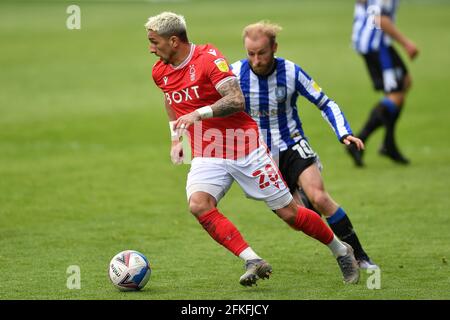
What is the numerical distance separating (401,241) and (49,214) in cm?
401

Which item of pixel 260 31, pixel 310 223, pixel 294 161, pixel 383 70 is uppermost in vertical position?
pixel 260 31

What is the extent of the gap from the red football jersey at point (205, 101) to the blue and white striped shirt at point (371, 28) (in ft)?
24.0

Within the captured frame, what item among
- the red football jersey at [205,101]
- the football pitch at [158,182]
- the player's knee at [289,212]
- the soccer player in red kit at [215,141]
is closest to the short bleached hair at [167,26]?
the soccer player in red kit at [215,141]

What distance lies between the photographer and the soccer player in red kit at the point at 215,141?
23.6ft

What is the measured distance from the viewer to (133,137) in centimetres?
1792

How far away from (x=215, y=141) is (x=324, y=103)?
108 cm

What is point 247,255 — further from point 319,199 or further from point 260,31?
point 260,31

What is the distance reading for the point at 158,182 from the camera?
13469 millimetres

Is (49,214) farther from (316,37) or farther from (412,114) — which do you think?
(316,37)

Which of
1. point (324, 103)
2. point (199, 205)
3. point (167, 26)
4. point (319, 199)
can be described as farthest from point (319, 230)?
point (167, 26)

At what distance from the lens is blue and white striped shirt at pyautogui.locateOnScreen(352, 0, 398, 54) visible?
47.4 ft

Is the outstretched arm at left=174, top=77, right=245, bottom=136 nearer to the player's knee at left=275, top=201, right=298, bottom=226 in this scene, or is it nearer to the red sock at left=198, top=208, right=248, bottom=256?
the red sock at left=198, top=208, right=248, bottom=256

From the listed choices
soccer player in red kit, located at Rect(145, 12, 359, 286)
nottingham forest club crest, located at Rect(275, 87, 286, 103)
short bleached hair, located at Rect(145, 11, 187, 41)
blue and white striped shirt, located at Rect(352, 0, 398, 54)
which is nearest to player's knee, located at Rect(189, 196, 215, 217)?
soccer player in red kit, located at Rect(145, 12, 359, 286)

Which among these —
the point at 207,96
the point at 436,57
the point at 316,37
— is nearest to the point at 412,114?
the point at 436,57
